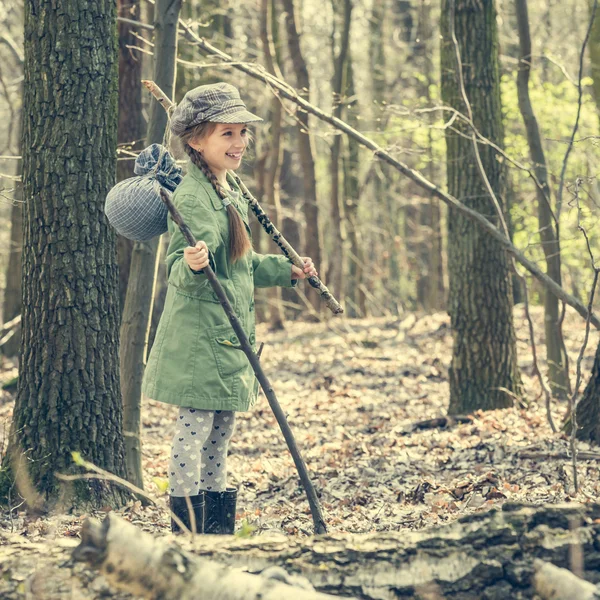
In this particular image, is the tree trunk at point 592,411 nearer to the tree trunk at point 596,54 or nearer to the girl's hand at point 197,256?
the girl's hand at point 197,256

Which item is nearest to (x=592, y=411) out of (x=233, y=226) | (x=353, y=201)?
Answer: (x=233, y=226)

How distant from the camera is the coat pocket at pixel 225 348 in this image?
383cm

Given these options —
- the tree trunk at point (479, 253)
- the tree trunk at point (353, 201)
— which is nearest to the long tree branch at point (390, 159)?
the tree trunk at point (479, 253)

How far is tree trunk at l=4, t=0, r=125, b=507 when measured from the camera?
475 cm

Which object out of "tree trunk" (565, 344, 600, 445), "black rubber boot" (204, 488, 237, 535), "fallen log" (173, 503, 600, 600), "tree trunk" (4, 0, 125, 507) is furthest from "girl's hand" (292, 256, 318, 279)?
"tree trunk" (565, 344, 600, 445)

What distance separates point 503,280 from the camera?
775 cm

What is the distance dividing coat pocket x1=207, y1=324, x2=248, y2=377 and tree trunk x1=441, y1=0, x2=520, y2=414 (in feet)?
14.2

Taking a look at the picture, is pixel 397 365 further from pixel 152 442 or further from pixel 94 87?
pixel 94 87

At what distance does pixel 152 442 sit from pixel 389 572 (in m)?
5.35

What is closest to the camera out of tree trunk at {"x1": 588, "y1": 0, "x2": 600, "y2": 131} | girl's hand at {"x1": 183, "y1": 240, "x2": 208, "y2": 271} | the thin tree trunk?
girl's hand at {"x1": 183, "y1": 240, "x2": 208, "y2": 271}

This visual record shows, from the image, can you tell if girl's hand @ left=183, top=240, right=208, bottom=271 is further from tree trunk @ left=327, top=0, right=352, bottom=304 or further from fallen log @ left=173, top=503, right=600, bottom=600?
tree trunk @ left=327, top=0, right=352, bottom=304

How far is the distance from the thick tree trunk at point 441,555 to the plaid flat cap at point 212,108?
194 centimetres

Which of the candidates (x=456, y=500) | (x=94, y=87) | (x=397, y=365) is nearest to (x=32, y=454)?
(x=94, y=87)

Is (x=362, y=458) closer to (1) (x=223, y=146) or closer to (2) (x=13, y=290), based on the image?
(1) (x=223, y=146)
